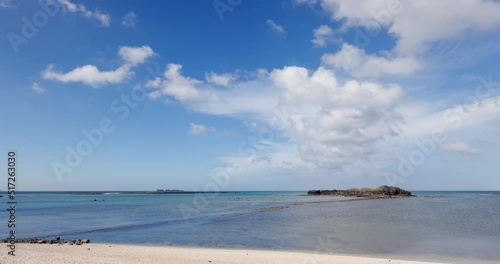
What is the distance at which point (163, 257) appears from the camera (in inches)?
862

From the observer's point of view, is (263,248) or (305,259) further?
(263,248)

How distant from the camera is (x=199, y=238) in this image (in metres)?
32.4

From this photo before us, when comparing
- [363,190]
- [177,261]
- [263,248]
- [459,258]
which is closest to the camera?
[177,261]

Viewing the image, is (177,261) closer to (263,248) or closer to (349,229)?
(263,248)

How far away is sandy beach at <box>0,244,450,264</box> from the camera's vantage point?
19.2 m

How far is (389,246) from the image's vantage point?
89.0ft

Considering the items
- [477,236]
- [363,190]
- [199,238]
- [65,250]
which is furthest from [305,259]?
[363,190]

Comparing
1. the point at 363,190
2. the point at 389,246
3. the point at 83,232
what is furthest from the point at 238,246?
the point at 363,190

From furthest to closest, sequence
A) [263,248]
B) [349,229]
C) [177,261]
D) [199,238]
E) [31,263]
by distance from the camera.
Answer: [349,229] < [199,238] < [263,248] < [177,261] < [31,263]

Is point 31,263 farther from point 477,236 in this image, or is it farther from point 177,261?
point 477,236

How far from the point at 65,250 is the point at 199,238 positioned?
11.8 m

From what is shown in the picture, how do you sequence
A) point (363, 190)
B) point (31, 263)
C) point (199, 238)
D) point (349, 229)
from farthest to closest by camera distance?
point (363, 190)
point (349, 229)
point (199, 238)
point (31, 263)

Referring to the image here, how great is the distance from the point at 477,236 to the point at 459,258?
12.5 metres

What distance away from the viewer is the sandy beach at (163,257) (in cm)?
1916
